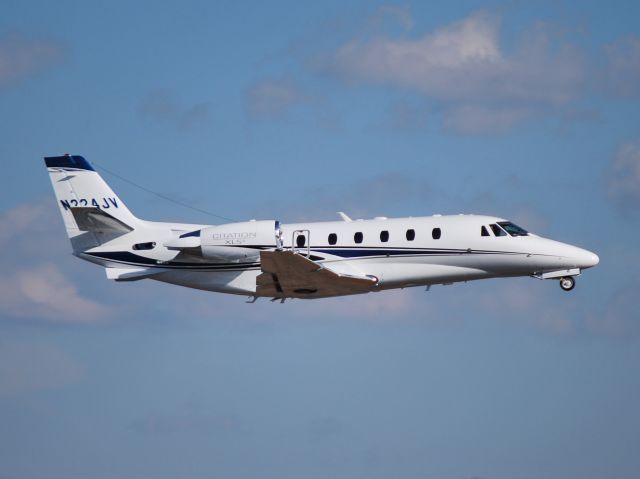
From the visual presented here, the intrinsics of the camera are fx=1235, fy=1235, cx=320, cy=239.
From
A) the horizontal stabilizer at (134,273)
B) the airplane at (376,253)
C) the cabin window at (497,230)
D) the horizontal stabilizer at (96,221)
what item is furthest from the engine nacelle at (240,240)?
the cabin window at (497,230)

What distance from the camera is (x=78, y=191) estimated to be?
41.1m

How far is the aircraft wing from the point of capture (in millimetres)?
35875

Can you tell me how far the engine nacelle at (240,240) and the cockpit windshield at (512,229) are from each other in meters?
6.89

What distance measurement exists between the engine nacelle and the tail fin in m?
3.82

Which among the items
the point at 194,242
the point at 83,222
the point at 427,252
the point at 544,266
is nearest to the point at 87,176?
the point at 83,222

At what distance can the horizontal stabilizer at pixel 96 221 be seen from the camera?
129ft

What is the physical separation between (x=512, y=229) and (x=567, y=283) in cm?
238

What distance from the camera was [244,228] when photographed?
37719 mm

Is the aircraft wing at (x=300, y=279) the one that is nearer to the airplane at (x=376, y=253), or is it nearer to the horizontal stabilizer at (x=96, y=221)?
the airplane at (x=376, y=253)

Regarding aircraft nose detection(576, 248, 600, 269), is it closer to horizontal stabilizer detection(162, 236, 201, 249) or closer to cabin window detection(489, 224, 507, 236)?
cabin window detection(489, 224, 507, 236)

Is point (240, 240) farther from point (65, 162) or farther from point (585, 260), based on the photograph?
point (585, 260)

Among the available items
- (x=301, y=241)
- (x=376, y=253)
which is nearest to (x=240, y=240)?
(x=301, y=241)

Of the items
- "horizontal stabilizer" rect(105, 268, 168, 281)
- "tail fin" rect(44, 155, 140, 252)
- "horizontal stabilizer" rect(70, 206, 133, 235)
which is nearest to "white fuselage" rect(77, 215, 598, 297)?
"horizontal stabilizer" rect(105, 268, 168, 281)

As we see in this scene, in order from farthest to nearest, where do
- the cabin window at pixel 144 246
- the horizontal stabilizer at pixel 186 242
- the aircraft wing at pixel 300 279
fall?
the cabin window at pixel 144 246 → the horizontal stabilizer at pixel 186 242 → the aircraft wing at pixel 300 279
